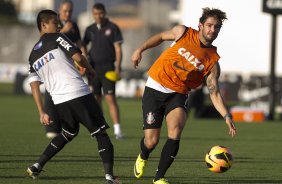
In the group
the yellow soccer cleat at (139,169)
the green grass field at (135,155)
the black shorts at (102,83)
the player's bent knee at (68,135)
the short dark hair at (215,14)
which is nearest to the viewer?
the short dark hair at (215,14)

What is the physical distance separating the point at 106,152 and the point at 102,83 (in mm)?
7194

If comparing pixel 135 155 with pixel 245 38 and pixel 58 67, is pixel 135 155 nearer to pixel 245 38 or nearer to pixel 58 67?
pixel 58 67

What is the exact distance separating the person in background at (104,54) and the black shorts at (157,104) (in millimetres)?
6532

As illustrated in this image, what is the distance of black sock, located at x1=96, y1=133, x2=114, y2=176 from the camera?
10.9 m

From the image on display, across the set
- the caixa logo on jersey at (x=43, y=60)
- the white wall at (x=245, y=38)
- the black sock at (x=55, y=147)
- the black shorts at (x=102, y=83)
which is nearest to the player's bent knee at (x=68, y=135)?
the black sock at (x=55, y=147)

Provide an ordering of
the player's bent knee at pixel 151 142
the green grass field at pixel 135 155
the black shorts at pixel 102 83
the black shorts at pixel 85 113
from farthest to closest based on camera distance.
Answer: the black shorts at pixel 102 83 < the green grass field at pixel 135 155 < the player's bent knee at pixel 151 142 < the black shorts at pixel 85 113

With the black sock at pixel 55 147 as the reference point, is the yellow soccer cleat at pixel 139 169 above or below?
below

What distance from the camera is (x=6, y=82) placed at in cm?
4903

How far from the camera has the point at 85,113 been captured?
10953 millimetres

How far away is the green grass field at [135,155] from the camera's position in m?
11.9

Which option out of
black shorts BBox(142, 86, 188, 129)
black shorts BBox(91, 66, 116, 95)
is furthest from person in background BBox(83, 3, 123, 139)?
black shorts BBox(142, 86, 188, 129)

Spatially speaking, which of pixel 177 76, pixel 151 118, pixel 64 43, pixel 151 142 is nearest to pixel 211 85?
pixel 177 76

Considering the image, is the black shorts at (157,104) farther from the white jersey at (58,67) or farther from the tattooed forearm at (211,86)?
the white jersey at (58,67)

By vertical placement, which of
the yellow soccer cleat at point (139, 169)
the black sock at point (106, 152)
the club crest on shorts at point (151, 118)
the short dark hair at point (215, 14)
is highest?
the short dark hair at point (215, 14)
